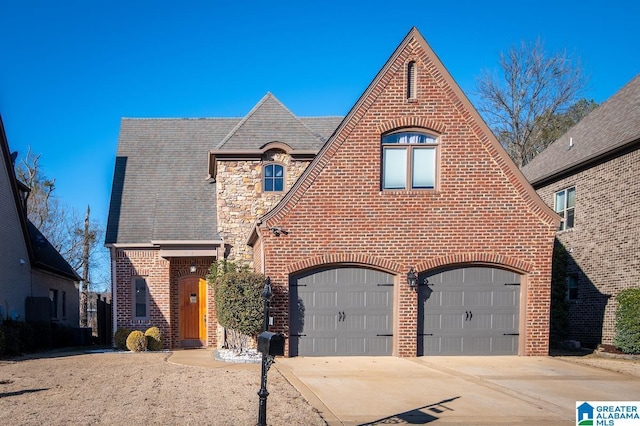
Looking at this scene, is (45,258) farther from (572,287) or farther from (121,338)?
(572,287)

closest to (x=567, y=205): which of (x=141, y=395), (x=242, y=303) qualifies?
(x=242, y=303)

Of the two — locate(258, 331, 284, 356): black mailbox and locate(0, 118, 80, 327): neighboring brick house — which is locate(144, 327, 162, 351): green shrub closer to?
locate(0, 118, 80, 327): neighboring brick house

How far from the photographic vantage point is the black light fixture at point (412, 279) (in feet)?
38.8

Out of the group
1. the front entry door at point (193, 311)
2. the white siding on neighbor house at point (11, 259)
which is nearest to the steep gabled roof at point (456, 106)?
the front entry door at point (193, 311)

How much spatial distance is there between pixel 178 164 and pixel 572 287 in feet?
50.8

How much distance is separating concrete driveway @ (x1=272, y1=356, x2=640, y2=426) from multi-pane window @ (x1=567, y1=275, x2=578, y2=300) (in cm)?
640

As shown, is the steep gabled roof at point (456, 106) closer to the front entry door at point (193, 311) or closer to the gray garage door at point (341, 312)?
the gray garage door at point (341, 312)

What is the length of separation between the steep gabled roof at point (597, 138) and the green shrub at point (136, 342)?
15.5m

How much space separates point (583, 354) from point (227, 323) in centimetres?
1053

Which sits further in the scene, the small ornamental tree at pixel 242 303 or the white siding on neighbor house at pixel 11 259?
the white siding on neighbor house at pixel 11 259

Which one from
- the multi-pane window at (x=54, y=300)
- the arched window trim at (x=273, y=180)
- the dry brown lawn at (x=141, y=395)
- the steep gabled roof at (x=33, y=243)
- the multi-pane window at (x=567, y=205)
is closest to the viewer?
the dry brown lawn at (x=141, y=395)

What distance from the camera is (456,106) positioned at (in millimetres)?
12273

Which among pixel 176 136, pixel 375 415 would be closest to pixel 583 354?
pixel 375 415

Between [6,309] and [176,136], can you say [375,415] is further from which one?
[176,136]
